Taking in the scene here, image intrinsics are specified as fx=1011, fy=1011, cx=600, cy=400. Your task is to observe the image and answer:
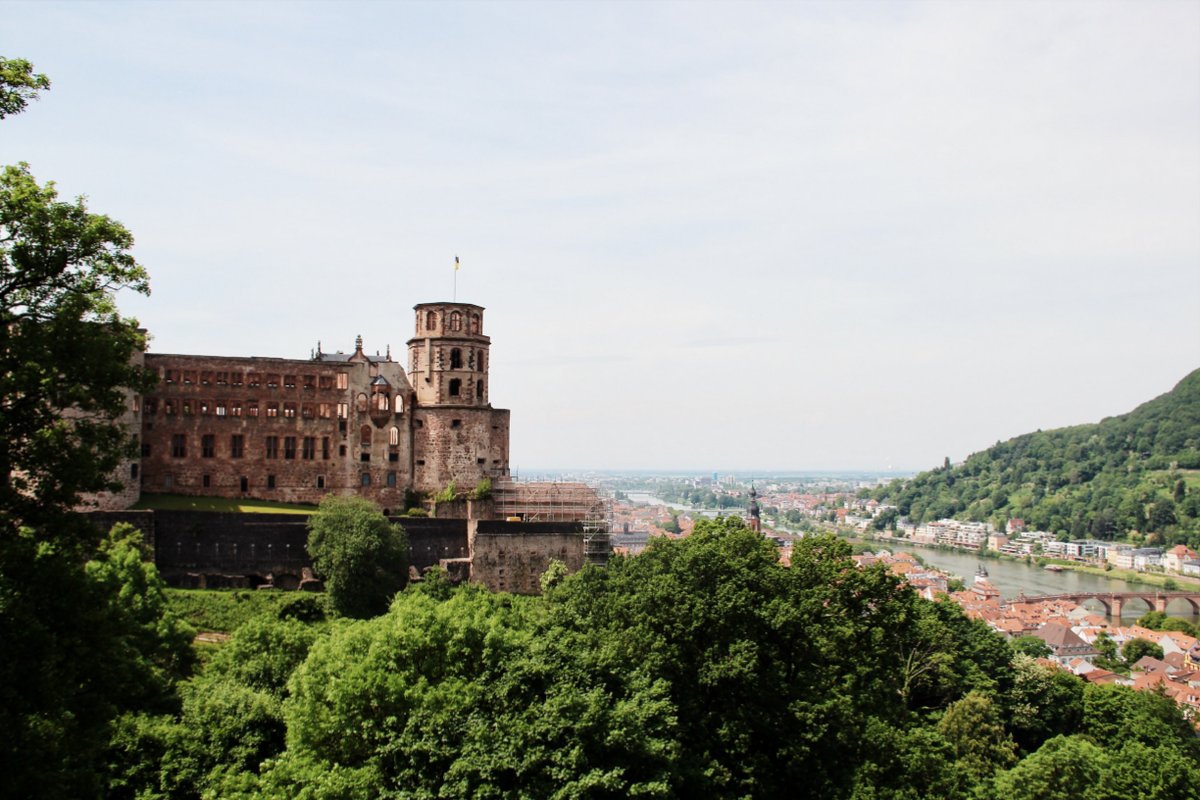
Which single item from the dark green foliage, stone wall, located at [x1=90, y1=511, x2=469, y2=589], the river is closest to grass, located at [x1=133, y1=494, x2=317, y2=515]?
stone wall, located at [x1=90, y1=511, x2=469, y2=589]

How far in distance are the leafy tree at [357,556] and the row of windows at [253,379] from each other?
974 centimetres

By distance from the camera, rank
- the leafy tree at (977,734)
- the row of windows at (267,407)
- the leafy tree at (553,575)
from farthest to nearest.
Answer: the row of windows at (267,407) < the leafy tree at (553,575) < the leafy tree at (977,734)

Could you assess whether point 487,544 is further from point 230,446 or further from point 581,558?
point 230,446

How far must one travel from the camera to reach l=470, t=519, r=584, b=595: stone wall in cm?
4925

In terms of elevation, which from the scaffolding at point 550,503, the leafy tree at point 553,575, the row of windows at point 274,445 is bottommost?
the leafy tree at point 553,575

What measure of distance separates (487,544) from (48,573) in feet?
113

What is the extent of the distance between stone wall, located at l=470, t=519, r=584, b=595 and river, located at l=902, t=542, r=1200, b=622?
294 feet

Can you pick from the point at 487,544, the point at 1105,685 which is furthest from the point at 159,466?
the point at 1105,685

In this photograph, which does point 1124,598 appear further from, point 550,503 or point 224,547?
point 224,547

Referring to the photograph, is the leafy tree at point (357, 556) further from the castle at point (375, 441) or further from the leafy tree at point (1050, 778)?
the leafy tree at point (1050, 778)

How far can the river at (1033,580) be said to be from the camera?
401ft

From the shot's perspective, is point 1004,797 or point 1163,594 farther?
point 1163,594

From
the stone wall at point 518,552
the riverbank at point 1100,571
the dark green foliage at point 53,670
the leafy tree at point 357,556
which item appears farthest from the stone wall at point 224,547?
the riverbank at point 1100,571

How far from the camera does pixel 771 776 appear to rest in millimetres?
22859
